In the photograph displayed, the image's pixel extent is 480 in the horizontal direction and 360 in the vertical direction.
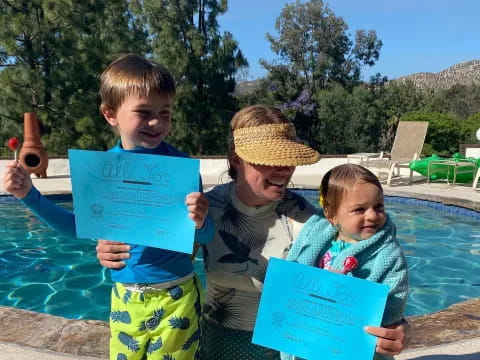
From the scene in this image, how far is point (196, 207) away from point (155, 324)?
446mm

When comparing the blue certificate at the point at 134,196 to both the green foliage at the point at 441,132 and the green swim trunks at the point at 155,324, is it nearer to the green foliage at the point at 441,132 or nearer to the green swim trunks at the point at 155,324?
the green swim trunks at the point at 155,324

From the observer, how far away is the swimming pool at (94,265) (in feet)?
16.7

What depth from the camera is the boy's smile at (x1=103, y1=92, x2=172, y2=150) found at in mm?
1627

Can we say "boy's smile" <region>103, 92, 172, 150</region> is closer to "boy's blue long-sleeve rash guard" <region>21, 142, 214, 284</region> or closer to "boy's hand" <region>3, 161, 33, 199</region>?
"boy's blue long-sleeve rash guard" <region>21, 142, 214, 284</region>

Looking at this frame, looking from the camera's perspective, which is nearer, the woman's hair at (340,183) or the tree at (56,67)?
the woman's hair at (340,183)

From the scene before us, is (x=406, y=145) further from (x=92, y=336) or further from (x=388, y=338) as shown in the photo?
(x=388, y=338)

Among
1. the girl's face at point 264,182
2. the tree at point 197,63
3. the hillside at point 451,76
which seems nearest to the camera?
the girl's face at point 264,182

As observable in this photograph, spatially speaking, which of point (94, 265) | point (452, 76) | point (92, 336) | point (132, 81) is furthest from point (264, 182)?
point (452, 76)

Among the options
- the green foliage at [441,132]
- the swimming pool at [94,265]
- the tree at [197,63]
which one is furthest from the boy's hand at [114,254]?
the green foliage at [441,132]

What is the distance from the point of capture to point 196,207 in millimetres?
1497

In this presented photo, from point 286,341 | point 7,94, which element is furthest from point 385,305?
point 7,94

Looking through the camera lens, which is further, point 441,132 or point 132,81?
point 441,132

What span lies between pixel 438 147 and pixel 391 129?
291 cm

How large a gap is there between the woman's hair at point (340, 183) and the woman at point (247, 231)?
109mm
